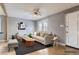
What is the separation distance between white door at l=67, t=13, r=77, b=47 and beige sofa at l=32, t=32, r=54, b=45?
0.45 metres

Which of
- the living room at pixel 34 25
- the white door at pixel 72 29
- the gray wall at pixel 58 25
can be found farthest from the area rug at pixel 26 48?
the white door at pixel 72 29

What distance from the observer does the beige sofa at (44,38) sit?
234 centimetres

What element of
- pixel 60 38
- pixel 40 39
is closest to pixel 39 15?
pixel 40 39

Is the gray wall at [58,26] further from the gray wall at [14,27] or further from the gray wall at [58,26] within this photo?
the gray wall at [14,27]

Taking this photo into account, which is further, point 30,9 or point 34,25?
point 34,25

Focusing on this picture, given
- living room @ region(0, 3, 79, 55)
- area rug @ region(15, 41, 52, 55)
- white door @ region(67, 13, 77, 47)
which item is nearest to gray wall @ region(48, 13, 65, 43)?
living room @ region(0, 3, 79, 55)

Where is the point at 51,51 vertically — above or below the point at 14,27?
below

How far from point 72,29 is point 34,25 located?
0.97 metres

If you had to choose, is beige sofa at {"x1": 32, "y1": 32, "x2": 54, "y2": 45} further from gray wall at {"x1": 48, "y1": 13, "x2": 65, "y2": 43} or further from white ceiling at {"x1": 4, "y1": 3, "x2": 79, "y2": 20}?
white ceiling at {"x1": 4, "y1": 3, "x2": 79, "y2": 20}

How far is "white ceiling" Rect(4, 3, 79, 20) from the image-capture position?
2.11 meters

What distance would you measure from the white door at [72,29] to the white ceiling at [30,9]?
0.88ft

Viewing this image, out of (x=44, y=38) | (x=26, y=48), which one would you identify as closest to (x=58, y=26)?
(x=44, y=38)

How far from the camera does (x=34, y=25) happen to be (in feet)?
7.90

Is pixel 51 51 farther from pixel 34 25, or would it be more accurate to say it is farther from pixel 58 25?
pixel 34 25
